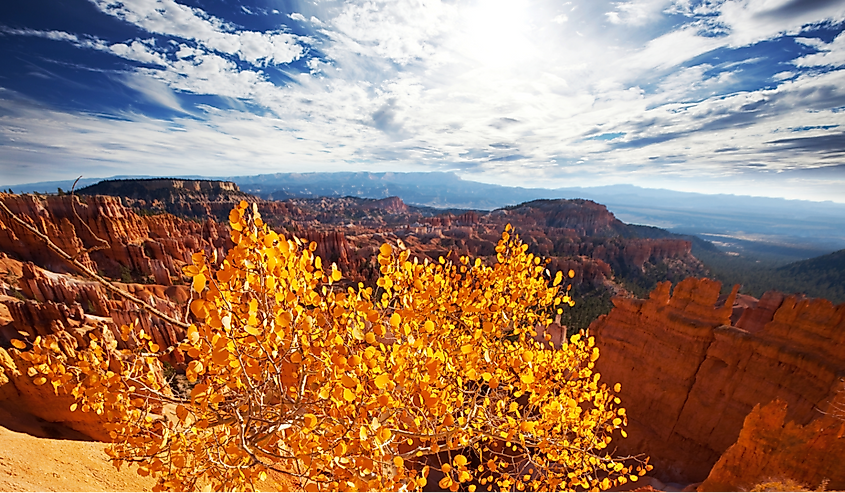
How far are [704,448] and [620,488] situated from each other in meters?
4.70

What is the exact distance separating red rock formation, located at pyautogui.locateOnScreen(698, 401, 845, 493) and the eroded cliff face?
3.05 m

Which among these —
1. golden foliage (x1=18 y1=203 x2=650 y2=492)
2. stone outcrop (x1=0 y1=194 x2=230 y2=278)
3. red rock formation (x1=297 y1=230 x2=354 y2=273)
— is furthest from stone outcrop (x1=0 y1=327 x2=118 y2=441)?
red rock formation (x1=297 y1=230 x2=354 y2=273)

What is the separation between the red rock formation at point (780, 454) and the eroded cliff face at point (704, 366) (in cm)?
305

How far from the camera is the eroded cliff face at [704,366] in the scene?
13.7 m

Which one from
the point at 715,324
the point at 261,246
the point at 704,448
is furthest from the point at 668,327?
the point at 261,246

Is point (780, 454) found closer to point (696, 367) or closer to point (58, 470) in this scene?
point (696, 367)

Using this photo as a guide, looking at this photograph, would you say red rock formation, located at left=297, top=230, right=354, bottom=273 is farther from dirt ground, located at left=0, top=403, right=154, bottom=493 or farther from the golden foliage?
the golden foliage

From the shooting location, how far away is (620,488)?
52.6 ft

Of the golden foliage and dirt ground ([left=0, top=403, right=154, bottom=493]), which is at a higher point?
the golden foliage

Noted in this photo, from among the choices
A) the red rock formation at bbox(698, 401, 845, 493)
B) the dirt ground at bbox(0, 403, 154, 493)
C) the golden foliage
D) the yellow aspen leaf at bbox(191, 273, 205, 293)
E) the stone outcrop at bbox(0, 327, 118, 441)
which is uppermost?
the yellow aspen leaf at bbox(191, 273, 205, 293)

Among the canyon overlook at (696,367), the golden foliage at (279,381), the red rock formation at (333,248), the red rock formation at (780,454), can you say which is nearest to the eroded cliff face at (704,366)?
the canyon overlook at (696,367)

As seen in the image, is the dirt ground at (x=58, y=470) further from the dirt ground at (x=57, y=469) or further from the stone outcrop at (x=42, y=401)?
the stone outcrop at (x=42, y=401)

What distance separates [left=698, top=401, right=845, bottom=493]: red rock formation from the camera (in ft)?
29.1

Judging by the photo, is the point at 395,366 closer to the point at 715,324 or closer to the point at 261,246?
the point at 261,246
